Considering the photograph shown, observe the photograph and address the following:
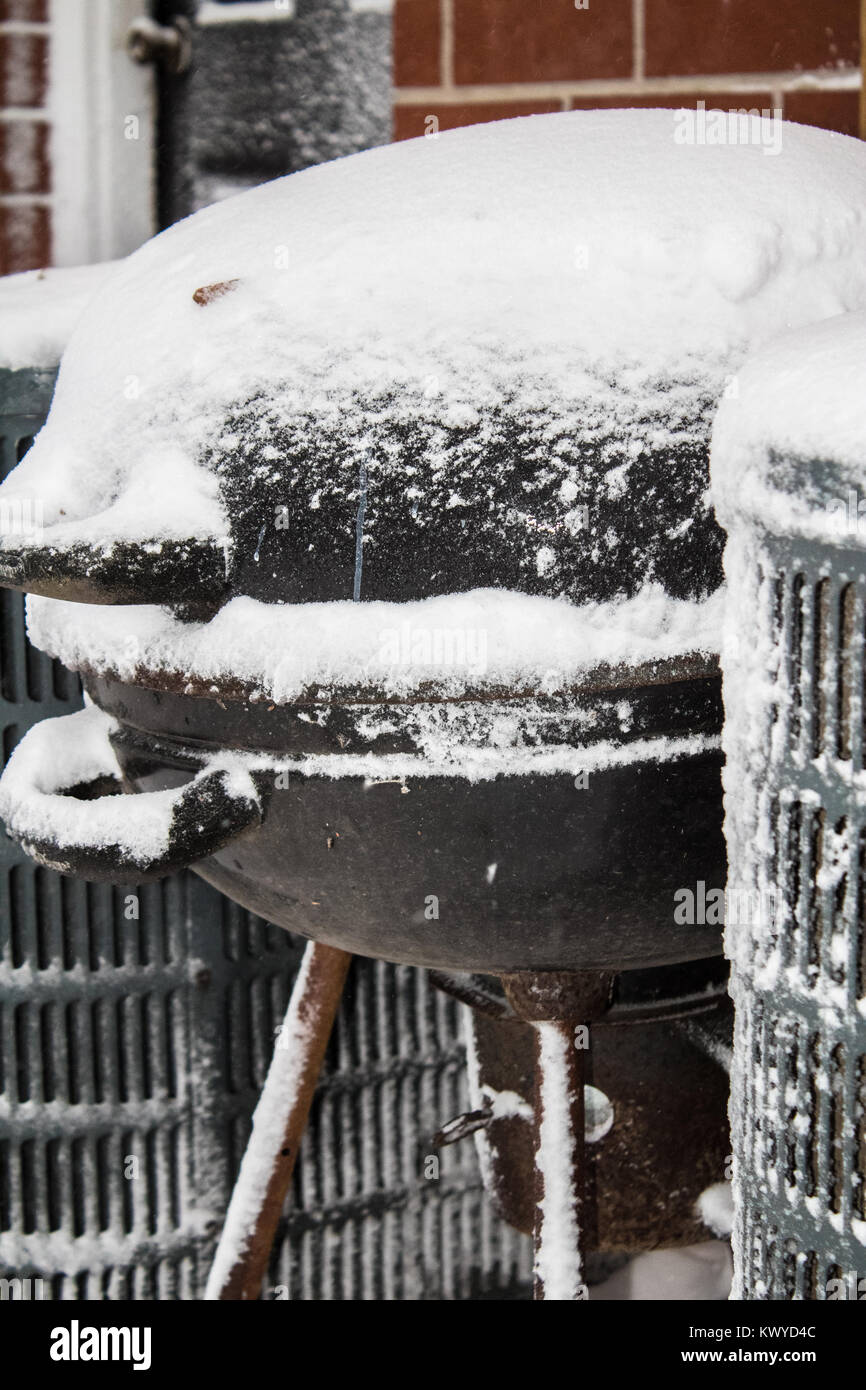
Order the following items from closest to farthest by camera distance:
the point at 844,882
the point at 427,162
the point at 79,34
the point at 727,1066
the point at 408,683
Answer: the point at 844,882, the point at 408,683, the point at 427,162, the point at 727,1066, the point at 79,34

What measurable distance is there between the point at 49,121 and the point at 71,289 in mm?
917

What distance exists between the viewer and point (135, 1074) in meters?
1.51

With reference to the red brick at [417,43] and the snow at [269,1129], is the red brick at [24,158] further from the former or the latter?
the snow at [269,1129]

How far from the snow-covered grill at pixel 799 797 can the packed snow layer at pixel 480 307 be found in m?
0.11

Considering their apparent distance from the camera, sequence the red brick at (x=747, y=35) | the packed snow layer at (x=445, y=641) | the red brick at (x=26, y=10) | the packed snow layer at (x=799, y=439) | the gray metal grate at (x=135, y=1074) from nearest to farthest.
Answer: the packed snow layer at (x=799, y=439) → the packed snow layer at (x=445, y=641) → the gray metal grate at (x=135, y=1074) → the red brick at (x=747, y=35) → the red brick at (x=26, y=10)

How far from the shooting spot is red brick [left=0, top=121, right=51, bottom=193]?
2113 mm

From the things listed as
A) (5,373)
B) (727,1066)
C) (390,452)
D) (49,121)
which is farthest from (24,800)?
(49,121)

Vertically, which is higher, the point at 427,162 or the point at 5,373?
the point at 427,162

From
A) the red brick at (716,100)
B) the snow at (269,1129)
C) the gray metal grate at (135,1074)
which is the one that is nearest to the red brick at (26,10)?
the red brick at (716,100)

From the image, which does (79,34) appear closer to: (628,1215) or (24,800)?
(24,800)

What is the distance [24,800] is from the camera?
1.03 metres

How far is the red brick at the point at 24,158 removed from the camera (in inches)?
83.2

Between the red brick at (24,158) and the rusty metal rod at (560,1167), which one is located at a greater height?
the red brick at (24,158)

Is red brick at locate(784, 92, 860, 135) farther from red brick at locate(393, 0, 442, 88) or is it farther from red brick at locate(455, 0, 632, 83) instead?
red brick at locate(393, 0, 442, 88)
